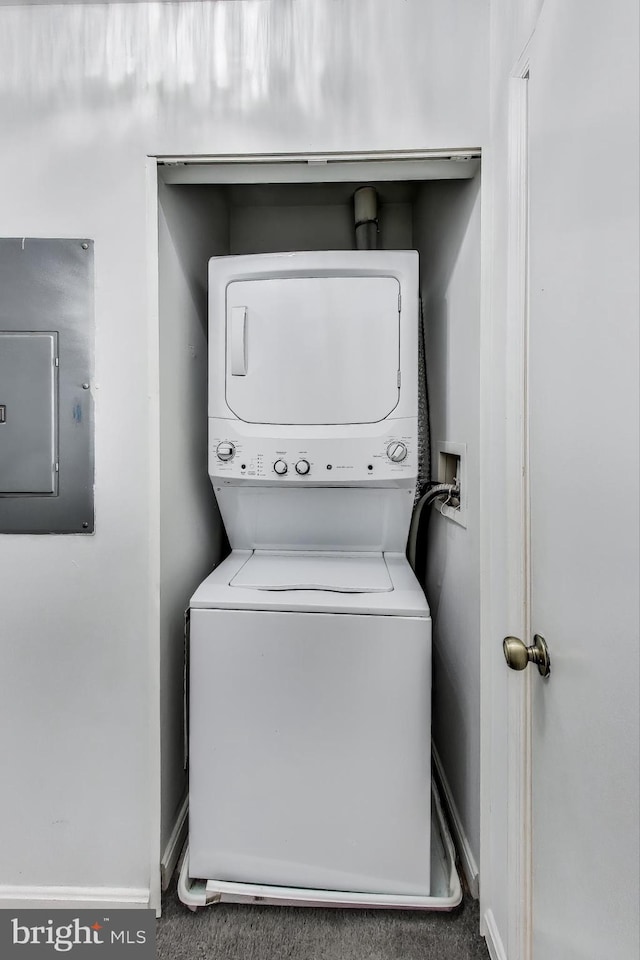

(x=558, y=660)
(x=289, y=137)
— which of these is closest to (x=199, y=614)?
(x=558, y=660)

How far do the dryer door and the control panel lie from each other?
7 cm

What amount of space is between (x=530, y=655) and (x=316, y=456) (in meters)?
0.90

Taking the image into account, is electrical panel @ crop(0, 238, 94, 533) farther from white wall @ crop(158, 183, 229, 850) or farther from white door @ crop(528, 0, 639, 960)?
white door @ crop(528, 0, 639, 960)

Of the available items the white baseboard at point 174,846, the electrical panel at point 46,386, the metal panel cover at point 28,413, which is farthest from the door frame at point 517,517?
the metal panel cover at point 28,413

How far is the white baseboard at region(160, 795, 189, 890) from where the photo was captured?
1460 millimetres

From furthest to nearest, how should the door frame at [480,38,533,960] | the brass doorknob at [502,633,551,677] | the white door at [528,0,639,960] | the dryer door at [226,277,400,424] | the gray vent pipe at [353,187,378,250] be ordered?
the gray vent pipe at [353,187,378,250], the dryer door at [226,277,400,424], the door frame at [480,38,533,960], the brass doorknob at [502,633,551,677], the white door at [528,0,639,960]

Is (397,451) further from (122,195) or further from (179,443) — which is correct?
(122,195)

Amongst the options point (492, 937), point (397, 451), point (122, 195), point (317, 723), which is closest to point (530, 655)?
point (317, 723)

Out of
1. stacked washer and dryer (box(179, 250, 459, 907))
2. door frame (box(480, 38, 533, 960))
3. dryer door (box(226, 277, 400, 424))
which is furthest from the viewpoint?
dryer door (box(226, 277, 400, 424))

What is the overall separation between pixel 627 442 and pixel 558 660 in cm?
44

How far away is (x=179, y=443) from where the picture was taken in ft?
5.36

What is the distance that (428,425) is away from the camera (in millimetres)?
1957

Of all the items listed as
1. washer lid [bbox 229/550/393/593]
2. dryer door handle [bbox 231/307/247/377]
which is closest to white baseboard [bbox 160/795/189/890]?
washer lid [bbox 229/550/393/593]

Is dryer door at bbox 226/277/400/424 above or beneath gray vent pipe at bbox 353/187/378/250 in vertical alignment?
beneath
